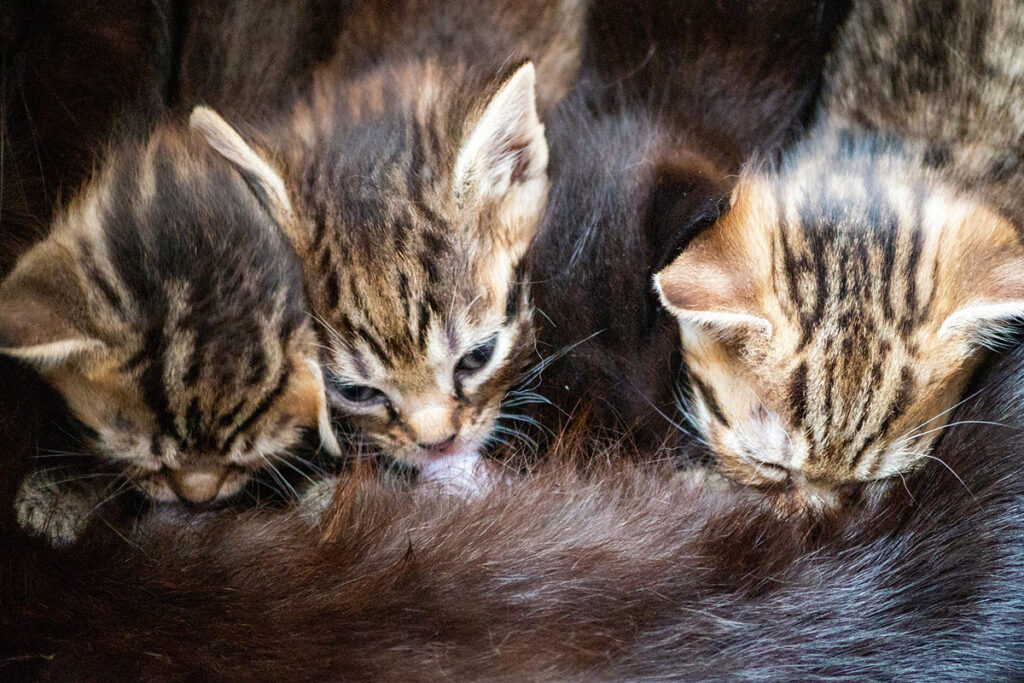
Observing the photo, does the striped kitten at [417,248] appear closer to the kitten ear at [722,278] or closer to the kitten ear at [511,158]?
the kitten ear at [511,158]

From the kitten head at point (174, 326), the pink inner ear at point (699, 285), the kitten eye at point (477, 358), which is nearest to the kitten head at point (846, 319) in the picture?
the pink inner ear at point (699, 285)

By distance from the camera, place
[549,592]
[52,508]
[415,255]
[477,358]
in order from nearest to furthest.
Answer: [549,592] < [52,508] < [415,255] < [477,358]

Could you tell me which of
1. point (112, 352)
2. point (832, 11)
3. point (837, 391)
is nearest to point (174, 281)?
point (112, 352)

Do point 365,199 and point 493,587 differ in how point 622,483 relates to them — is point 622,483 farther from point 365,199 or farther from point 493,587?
point 365,199

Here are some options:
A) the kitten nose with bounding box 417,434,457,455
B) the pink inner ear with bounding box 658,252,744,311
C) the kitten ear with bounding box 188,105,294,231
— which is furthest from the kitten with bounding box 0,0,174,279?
the pink inner ear with bounding box 658,252,744,311

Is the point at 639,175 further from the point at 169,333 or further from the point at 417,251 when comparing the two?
the point at 169,333

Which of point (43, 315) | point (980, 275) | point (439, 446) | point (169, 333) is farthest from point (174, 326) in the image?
point (980, 275)
